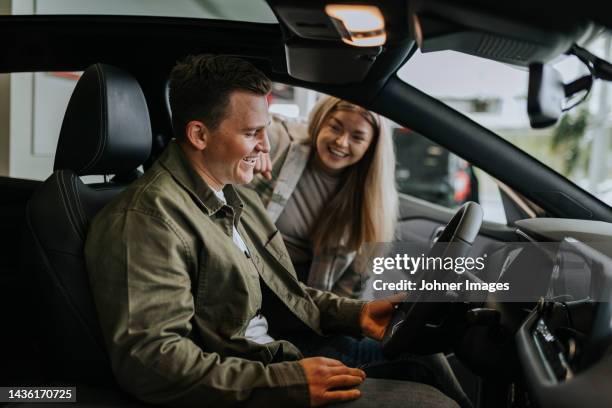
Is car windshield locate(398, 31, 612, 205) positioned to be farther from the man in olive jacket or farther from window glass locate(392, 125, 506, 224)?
window glass locate(392, 125, 506, 224)

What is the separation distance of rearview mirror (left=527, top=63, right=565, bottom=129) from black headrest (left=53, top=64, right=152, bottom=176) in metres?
1.03

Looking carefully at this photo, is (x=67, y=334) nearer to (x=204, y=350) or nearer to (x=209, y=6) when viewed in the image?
(x=204, y=350)

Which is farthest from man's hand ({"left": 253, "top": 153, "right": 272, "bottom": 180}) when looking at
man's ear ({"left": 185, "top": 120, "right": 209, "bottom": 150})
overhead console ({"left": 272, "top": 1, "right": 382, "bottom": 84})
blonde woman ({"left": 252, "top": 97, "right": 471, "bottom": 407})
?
man's ear ({"left": 185, "top": 120, "right": 209, "bottom": 150})

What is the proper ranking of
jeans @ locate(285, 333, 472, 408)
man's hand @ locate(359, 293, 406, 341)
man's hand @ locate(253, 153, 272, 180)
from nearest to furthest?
jeans @ locate(285, 333, 472, 408) → man's hand @ locate(359, 293, 406, 341) → man's hand @ locate(253, 153, 272, 180)

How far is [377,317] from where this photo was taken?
1709 millimetres

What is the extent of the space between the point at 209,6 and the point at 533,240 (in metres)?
1.16

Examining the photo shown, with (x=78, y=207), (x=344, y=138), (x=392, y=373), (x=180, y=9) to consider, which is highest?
(x=180, y=9)

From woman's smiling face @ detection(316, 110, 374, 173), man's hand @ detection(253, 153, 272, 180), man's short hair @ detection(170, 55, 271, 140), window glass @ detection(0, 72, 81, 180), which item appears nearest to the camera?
man's short hair @ detection(170, 55, 271, 140)

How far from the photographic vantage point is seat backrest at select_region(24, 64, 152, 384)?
127 centimetres

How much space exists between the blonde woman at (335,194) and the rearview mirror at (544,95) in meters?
1.29

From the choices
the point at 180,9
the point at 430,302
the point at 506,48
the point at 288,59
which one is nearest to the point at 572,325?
the point at 430,302

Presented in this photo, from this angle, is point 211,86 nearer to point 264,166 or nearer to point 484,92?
point 264,166

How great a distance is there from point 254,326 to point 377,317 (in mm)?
376

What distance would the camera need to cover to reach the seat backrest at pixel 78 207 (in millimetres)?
1266
